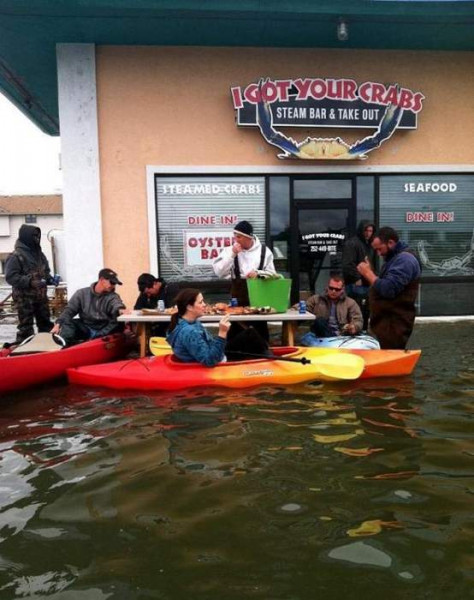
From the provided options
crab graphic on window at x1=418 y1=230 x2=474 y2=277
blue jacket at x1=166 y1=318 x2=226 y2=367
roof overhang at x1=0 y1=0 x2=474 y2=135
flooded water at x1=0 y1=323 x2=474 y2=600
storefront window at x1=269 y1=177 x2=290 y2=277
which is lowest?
flooded water at x1=0 y1=323 x2=474 y2=600

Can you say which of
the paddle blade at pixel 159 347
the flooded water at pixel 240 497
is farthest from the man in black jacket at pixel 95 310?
the flooded water at pixel 240 497

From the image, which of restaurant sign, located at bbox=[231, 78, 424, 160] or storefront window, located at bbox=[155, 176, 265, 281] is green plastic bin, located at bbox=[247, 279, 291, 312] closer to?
storefront window, located at bbox=[155, 176, 265, 281]

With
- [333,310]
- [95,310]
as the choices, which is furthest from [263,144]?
[95,310]

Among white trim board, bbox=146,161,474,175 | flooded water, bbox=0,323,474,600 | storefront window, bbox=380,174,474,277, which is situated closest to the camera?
flooded water, bbox=0,323,474,600

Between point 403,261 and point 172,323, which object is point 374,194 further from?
point 172,323

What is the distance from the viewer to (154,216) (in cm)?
962

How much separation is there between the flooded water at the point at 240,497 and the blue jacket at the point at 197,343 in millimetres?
438

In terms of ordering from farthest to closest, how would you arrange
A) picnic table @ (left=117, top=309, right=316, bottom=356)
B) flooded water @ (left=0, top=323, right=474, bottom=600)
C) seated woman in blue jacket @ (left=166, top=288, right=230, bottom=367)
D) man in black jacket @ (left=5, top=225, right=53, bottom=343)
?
man in black jacket @ (left=5, top=225, right=53, bottom=343), picnic table @ (left=117, top=309, right=316, bottom=356), seated woman in blue jacket @ (left=166, top=288, right=230, bottom=367), flooded water @ (left=0, top=323, right=474, bottom=600)

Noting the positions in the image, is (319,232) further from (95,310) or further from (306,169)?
(95,310)

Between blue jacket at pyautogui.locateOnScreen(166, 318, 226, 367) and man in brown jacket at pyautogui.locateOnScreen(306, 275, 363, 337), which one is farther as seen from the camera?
man in brown jacket at pyautogui.locateOnScreen(306, 275, 363, 337)

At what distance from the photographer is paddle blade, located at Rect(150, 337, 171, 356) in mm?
6695

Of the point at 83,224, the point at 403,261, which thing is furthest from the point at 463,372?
the point at 83,224

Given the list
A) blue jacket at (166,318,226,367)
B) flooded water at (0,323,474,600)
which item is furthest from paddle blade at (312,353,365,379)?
blue jacket at (166,318,226,367)

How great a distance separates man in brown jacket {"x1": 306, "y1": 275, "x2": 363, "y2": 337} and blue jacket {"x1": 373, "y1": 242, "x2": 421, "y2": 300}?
1.07 meters
